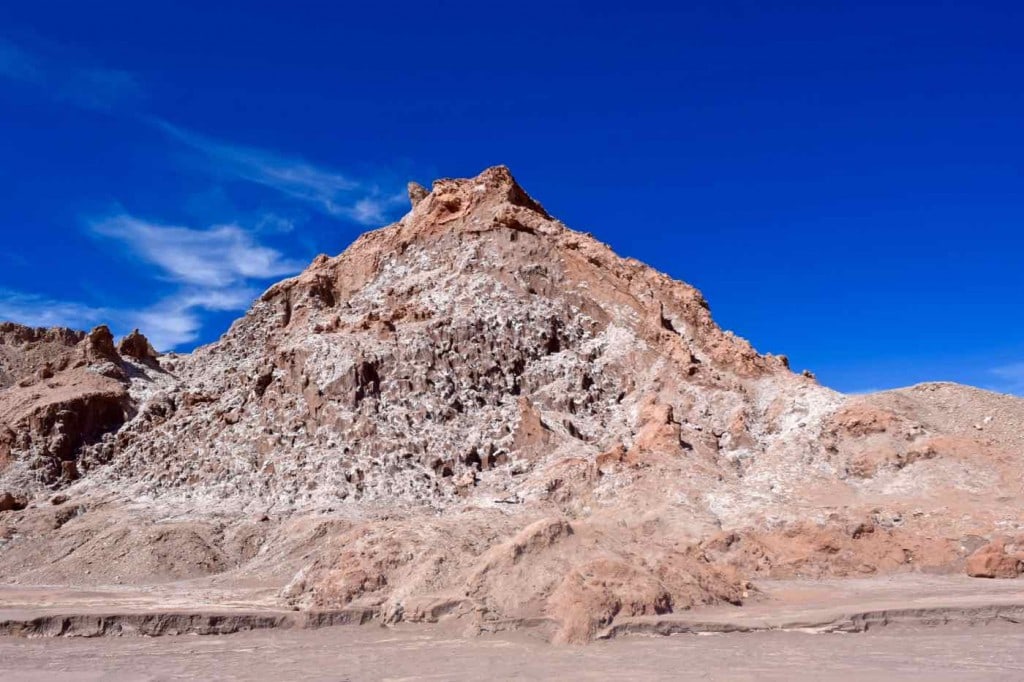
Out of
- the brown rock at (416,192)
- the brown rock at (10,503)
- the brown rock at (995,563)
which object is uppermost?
the brown rock at (416,192)

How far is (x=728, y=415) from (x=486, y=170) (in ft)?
73.5

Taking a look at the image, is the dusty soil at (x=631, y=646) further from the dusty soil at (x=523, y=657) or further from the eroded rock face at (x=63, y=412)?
the eroded rock face at (x=63, y=412)

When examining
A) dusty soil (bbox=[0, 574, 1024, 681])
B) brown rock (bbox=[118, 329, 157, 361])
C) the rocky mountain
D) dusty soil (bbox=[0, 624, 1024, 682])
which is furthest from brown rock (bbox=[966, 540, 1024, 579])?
brown rock (bbox=[118, 329, 157, 361])

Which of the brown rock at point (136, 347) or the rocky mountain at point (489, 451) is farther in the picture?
the brown rock at point (136, 347)

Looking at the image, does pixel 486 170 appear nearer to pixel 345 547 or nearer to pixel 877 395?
pixel 877 395

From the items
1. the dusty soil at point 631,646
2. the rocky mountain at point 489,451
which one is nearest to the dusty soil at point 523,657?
the dusty soil at point 631,646

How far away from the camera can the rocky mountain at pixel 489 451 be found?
1877 centimetres

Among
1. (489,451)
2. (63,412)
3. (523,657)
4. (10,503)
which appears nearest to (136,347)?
(63,412)

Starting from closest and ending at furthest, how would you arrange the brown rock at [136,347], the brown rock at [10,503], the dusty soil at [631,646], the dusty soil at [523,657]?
1. the dusty soil at [523,657]
2. the dusty soil at [631,646]
3. the brown rock at [10,503]
4. the brown rock at [136,347]

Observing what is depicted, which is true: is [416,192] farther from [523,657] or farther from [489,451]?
[523,657]

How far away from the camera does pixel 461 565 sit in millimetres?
18016

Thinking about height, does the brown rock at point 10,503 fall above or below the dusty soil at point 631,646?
above

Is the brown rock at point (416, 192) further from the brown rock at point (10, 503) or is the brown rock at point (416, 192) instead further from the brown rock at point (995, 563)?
the brown rock at point (995, 563)

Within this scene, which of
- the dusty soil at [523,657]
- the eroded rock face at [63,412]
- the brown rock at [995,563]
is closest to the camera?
the dusty soil at [523,657]
